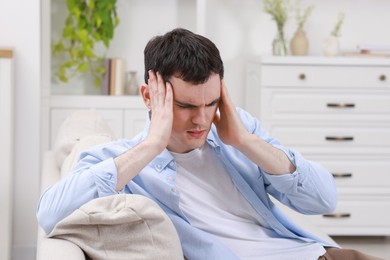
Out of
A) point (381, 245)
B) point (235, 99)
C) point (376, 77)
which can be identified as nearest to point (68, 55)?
point (235, 99)

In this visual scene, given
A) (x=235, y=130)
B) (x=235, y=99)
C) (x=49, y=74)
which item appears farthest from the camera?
(x=235, y=99)

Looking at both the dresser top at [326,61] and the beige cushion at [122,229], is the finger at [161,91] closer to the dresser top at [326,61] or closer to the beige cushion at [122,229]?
the beige cushion at [122,229]

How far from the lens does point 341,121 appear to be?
4.64m

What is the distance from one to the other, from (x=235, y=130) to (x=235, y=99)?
10.6 feet

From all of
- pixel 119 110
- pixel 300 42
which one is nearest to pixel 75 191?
pixel 119 110

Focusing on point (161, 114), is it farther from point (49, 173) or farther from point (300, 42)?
point (300, 42)

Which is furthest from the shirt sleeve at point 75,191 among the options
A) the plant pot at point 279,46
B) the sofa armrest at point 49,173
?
the plant pot at point 279,46

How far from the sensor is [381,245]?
469 centimetres

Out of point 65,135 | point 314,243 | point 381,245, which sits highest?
point 65,135

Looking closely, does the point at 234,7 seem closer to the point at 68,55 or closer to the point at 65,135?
the point at 68,55

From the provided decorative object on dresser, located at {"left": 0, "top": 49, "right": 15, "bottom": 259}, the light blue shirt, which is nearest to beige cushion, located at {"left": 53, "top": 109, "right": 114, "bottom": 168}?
the light blue shirt

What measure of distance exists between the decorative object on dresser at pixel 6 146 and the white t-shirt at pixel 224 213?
81.4 inches

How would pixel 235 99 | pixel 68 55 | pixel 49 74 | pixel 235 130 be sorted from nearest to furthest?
1. pixel 235 130
2. pixel 49 74
3. pixel 68 55
4. pixel 235 99

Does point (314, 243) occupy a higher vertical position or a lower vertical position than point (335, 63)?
lower
